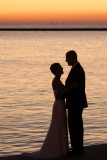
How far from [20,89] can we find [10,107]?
5166 mm

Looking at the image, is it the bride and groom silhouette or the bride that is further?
the bride

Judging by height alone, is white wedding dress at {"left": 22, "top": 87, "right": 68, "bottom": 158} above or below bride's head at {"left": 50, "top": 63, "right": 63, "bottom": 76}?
below

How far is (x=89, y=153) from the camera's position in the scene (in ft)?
32.2

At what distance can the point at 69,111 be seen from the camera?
9648mm

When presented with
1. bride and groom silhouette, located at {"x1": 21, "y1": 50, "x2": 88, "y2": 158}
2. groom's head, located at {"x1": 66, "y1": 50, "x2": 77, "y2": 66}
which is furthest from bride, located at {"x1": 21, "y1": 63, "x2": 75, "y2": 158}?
groom's head, located at {"x1": 66, "y1": 50, "x2": 77, "y2": 66}

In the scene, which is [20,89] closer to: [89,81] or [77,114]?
[89,81]

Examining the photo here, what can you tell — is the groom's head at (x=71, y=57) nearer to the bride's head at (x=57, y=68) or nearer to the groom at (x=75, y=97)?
the groom at (x=75, y=97)

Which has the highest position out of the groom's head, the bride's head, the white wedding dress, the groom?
the groom's head

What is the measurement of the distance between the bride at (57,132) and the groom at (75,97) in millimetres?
144

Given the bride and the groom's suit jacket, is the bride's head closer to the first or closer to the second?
the bride

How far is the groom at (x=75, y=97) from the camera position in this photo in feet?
31.2

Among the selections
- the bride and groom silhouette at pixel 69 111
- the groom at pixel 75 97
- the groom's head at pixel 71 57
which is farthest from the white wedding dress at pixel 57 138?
the groom's head at pixel 71 57

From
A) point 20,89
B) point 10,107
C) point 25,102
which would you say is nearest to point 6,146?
point 10,107

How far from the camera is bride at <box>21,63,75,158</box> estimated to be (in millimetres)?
9656
